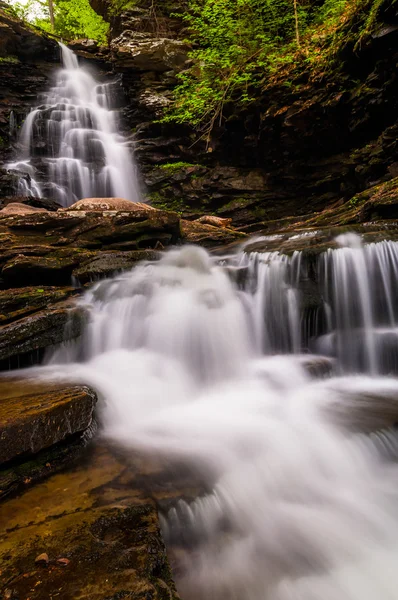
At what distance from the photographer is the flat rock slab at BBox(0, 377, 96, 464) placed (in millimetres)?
2402

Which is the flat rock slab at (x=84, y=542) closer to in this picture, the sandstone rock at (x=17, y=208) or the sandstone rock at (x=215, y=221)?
the sandstone rock at (x=17, y=208)

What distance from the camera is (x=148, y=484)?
2355 mm

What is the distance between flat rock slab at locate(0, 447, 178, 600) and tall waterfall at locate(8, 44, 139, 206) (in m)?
11.0

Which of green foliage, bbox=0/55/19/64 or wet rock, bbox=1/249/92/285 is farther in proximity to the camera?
green foliage, bbox=0/55/19/64

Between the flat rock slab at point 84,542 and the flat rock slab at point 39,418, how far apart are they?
29 centimetres

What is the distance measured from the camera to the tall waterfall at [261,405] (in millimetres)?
2070

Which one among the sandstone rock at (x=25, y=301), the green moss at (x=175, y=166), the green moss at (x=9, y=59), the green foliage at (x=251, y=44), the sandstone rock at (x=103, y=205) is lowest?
the sandstone rock at (x=25, y=301)

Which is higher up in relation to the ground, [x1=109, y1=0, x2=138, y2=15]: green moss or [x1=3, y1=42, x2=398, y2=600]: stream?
[x1=109, y1=0, x2=138, y2=15]: green moss

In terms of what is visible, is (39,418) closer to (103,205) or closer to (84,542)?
(84,542)

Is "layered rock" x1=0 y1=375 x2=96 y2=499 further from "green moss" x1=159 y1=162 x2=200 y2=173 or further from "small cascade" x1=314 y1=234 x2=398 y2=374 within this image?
"green moss" x1=159 y1=162 x2=200 y2=173

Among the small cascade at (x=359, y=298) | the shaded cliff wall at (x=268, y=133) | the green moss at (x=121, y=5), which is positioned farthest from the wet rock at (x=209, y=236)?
the green moss at (x=121, y=5)

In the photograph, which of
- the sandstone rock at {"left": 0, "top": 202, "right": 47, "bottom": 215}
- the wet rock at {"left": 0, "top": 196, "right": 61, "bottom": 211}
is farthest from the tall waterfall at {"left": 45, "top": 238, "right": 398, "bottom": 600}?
the wet rock at {"left": 0, "top": 196, "right": 61, "bottom": 211}

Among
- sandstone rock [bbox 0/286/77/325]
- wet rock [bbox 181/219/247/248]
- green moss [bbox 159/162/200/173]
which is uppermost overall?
green moss [bbox 159/162/200/173]

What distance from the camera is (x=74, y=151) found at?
13258mm
